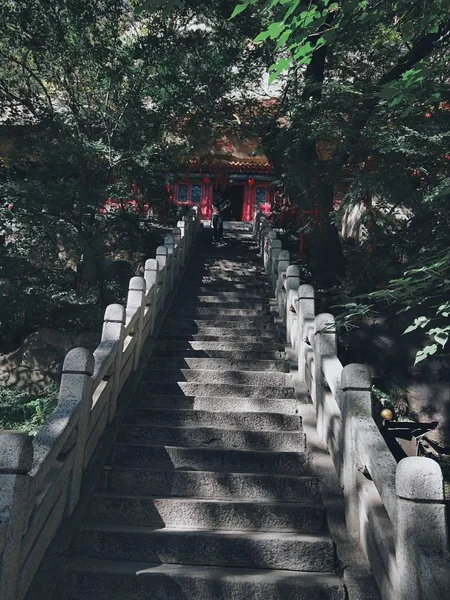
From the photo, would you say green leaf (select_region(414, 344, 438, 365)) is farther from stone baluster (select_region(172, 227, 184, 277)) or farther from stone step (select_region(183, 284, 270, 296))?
stone baluster (select_region(172, 227, 184, 277))

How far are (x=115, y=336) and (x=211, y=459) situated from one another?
161 cm

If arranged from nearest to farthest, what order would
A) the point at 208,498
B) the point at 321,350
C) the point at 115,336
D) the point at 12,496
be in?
the point at 12,496 < the point at 208,498 < the point at 321,350 < the point at 115,336

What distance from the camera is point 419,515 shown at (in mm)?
3438

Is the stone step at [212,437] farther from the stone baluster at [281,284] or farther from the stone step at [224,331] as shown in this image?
the stone baluster at [281,284]

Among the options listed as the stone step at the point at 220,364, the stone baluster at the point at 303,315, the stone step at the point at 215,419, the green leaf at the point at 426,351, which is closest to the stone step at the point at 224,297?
the stone step at the point at 220,364

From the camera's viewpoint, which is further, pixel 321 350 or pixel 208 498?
pixel 321 350

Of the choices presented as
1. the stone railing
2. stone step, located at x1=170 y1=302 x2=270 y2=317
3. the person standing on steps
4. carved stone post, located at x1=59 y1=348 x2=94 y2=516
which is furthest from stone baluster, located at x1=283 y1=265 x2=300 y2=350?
the person standing on steps

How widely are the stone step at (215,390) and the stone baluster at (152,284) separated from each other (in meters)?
1.64

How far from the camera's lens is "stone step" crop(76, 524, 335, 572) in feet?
15.9

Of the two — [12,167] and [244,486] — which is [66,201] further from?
[244,486]

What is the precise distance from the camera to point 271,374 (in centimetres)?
782

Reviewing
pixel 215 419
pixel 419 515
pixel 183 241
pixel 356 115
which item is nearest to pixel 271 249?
pixel 183 241

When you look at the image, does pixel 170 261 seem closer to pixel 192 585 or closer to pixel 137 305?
pixel 137 305

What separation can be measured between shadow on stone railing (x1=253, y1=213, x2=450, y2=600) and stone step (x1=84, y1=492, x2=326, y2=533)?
0.42 metres
